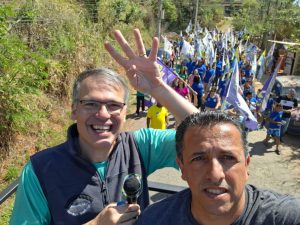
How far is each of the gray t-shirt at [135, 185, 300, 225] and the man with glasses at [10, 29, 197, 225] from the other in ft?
0.38

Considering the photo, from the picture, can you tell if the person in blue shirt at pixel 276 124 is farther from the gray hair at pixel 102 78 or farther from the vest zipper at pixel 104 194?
the vest zipper at pixel 104 194

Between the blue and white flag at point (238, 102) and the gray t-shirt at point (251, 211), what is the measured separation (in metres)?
6.01

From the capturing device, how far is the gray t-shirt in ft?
4.85

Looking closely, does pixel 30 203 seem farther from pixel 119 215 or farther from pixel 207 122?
pixel 207 122

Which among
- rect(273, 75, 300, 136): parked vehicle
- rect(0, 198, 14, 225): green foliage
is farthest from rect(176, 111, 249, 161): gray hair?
rect(273, 75, 300, 136): parked vehicle

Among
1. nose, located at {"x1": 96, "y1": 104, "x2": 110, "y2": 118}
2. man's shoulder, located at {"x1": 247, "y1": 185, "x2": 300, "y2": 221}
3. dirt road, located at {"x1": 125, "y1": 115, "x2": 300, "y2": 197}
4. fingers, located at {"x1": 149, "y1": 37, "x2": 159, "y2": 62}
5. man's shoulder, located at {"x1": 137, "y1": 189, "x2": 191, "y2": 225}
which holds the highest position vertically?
fingers, located at {"x1": 149, "y1": 37, "x2": 159, "y2": 62}

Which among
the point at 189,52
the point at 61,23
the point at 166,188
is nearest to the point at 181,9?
the point at 189,52

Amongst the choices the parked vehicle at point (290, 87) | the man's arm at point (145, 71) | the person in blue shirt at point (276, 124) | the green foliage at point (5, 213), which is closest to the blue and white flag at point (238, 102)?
the person in blue shirt at point (276, 124)

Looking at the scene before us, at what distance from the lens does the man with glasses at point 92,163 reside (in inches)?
74.7

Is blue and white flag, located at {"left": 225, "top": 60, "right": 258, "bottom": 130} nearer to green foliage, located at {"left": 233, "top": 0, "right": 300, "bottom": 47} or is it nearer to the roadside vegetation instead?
the roadside vegetation

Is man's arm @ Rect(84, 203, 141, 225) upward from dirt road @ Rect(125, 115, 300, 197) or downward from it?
upward

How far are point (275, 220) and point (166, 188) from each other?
1085mm

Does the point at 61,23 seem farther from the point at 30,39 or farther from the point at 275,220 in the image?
the point at 275,220

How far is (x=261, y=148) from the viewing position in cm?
1011
